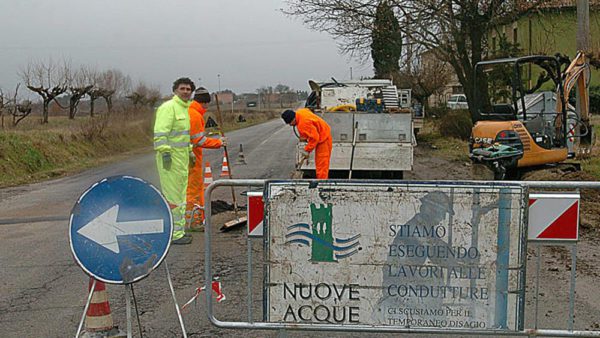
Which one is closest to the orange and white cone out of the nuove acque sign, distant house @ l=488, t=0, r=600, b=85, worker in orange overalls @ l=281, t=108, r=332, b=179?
the nuove acque sign

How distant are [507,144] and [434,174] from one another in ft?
14.5

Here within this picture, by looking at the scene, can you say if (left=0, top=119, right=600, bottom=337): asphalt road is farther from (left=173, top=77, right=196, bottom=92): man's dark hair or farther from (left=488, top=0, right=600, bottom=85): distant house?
(left=488, top=0, right=600, bottom=85): distant house

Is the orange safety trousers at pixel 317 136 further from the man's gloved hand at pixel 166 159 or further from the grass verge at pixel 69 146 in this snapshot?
the grass verge at pixel 69 146

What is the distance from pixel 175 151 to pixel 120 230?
4099 millimetres

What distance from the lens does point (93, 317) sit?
4707 millimetres

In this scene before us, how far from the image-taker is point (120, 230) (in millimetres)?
4445

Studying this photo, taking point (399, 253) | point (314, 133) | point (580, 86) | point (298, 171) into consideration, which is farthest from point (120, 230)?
point (580, 86)

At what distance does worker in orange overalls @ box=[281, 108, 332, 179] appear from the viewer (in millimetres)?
9609

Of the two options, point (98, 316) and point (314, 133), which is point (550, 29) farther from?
point (98, 316)

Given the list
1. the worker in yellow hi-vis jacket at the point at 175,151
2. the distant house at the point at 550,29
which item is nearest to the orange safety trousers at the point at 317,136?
the worker in yellow hi-vis jacket at the point at 175,151

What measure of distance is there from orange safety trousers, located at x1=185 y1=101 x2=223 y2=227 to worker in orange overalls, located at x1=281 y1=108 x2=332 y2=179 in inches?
46.1

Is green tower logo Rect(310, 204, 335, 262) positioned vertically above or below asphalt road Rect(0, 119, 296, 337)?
above

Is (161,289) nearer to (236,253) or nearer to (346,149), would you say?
(236,253)

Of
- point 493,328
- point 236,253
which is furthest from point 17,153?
point 493,328
